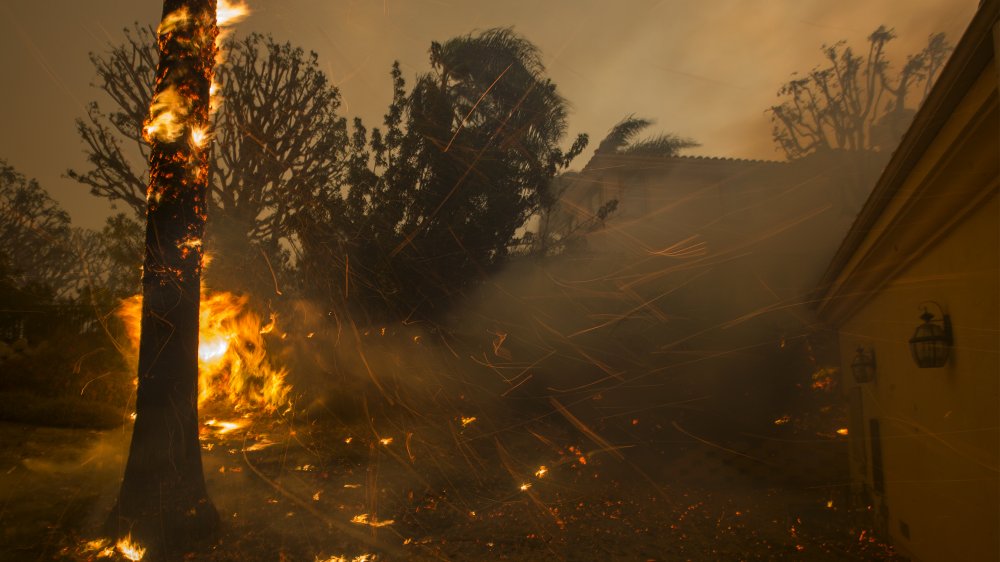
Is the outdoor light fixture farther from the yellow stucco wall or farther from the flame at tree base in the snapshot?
the flame at tree base

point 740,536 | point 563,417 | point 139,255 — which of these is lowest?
point 740,536

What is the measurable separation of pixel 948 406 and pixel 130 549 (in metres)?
7.58

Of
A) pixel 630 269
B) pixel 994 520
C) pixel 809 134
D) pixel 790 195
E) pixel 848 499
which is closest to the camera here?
pixel 994 520

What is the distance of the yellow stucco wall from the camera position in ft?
13.0

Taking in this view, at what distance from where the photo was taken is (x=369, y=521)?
291 inches

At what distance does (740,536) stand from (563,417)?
19.8ft

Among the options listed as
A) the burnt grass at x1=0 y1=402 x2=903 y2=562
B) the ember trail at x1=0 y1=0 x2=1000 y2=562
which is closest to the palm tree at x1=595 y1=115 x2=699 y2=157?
the ember trail at x1=0 y1=0 x2=1000 y2=562

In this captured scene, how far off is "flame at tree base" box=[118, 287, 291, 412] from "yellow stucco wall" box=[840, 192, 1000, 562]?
1147 centimetres

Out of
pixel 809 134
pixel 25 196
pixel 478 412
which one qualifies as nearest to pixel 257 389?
pixel 478 412

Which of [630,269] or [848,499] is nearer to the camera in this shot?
[848,499]

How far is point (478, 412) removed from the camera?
41.0 ft

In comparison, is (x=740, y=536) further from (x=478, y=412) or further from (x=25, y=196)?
(x=25, y=196)

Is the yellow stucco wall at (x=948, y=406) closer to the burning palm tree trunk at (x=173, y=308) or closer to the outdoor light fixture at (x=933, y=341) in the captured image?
the outdoor light fixture at (x=933, y=341)

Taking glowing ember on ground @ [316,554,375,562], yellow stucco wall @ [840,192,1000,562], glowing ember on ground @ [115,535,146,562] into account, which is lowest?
glowing ember on ground @ [316,554,375,562]
